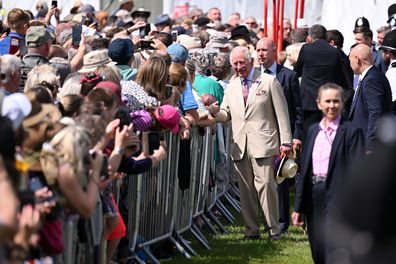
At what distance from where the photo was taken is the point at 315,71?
1681 centimetres

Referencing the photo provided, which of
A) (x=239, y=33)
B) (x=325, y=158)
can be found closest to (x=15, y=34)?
(x=325, y=158)

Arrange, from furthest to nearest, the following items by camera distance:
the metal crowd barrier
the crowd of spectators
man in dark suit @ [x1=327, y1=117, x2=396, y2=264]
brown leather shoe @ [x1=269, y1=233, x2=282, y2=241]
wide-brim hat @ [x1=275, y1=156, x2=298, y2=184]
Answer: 1. brown leather shoe @ [x1=269, y1=233, x2=282, y2=241]
2. wide-brim hat @ [x1=275, y1=156, x2=298, y2=184]
3. the metal crowd barrier
4. the crowd of spectators
5. man in dark suit @ [x1=327, y1=117, x2=396, y2=264]

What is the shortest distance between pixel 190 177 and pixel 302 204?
9.73ft

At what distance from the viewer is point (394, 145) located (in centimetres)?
434

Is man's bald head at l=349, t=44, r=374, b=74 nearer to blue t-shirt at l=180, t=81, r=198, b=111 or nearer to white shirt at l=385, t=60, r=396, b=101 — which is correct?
white shirt at l=385, t=60, r=396, b=101

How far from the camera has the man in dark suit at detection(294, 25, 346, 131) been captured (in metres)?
16.6

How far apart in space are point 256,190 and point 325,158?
391 cm

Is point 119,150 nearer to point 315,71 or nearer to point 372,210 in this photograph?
point 372,210

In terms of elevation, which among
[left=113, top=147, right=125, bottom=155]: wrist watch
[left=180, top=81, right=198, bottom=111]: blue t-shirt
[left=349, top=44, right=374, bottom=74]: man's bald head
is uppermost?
[left=113, top=147, right=125, bottom=155]: wrist watch

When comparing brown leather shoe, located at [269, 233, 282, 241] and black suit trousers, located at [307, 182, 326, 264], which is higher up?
black suit trousers, located at [307, 182, 326, 264]

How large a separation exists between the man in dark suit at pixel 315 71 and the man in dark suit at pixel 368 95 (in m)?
3.70

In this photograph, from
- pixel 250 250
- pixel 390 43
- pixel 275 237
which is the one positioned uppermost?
pixel 390 43

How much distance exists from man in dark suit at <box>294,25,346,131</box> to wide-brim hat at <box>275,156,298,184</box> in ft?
9.85

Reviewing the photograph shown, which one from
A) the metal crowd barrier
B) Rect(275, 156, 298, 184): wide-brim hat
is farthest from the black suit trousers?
Rect(275, 156, 298, 184): wide-brim hat
